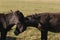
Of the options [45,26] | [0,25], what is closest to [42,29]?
[45,26]

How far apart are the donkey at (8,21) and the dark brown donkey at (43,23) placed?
0.38 metres

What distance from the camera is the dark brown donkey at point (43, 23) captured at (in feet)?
45.4

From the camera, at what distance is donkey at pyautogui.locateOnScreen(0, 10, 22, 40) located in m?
13.6

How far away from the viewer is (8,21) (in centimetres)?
1402

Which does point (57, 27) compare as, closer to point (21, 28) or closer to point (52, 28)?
point (52, 28)

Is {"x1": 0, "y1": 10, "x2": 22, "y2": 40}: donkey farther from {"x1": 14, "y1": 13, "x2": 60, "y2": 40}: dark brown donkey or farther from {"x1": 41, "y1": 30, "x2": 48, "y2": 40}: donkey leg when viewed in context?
{"x1": 41, "y1": 30, "x2": 48, "y2": 40}: donkey leg

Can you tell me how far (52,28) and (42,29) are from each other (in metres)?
0.67

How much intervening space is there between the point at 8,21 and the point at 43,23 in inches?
73.8

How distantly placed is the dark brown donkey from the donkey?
1.24 feet

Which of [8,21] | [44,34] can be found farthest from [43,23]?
[8,21]

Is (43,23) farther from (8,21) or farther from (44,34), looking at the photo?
(8,21)

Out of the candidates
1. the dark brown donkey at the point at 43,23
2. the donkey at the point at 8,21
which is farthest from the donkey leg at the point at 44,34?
the donkey at the point at 8,21

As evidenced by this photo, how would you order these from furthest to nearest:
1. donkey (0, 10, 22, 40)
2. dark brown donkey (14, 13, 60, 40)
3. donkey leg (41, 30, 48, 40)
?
donkey leg (41, 30, 48, 40) < dark brown donkey (14, 13, 60, 40) < donkey (0, 10, 22, 40)

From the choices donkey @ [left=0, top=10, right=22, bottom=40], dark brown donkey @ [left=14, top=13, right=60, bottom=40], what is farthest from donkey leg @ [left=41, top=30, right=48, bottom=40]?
donkey @ [left=0, top=10, right=22, bottom=40]
